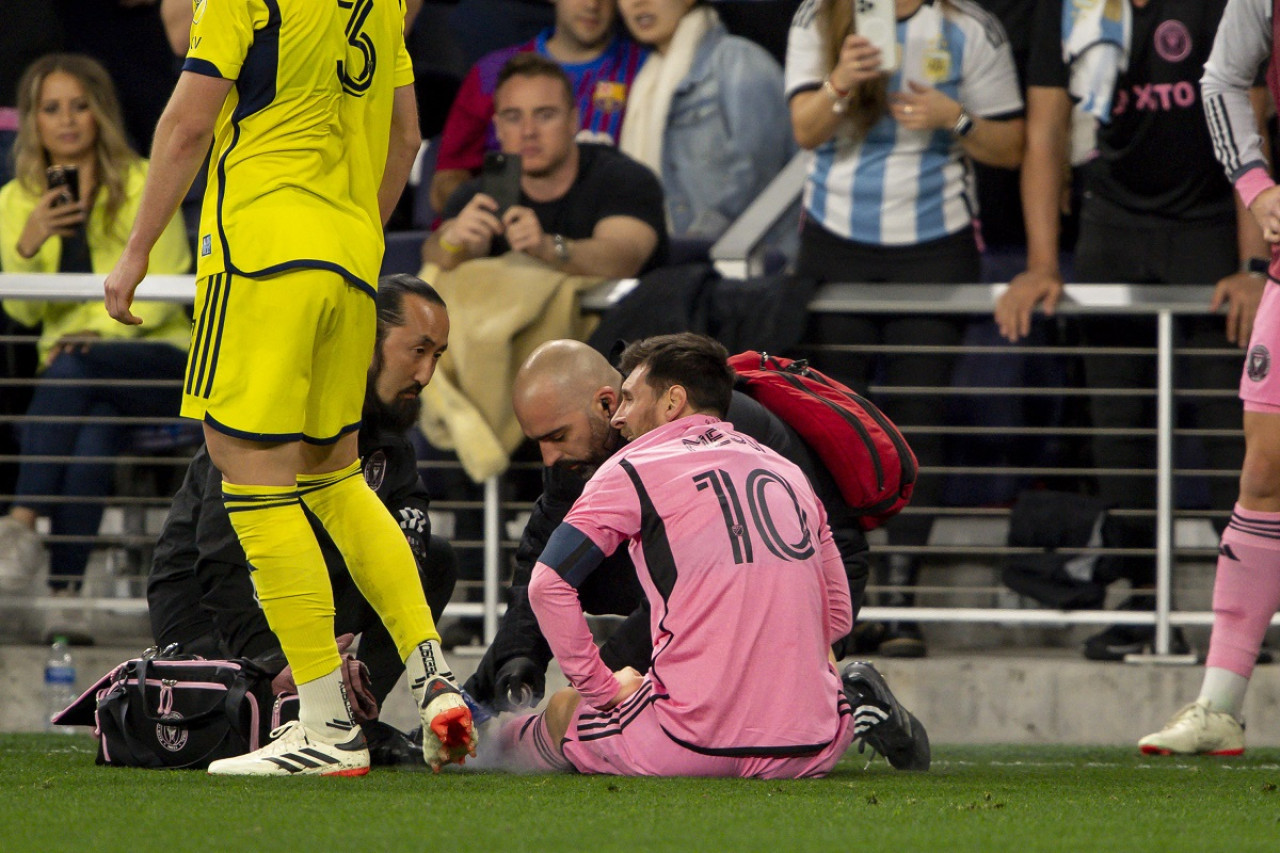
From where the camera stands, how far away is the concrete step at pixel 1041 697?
533cm

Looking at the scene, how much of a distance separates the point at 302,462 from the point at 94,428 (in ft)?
7.77

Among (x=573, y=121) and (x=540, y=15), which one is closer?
(x=573, y=121)

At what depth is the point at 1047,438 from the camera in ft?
19.2

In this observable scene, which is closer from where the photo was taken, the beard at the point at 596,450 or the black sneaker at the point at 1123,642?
the beard at the point at 596,450

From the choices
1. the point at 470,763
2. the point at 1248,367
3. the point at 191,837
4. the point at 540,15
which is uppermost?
the point at 540,15

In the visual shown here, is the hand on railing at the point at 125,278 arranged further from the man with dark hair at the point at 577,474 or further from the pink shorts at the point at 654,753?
the pink shorts at the point at 654,753

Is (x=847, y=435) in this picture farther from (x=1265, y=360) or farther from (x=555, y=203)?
(x=555, y=203)

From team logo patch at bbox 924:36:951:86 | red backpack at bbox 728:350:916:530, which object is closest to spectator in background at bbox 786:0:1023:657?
team logo patch at bbox 924:36:951:86

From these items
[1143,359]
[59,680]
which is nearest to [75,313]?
[59,680]

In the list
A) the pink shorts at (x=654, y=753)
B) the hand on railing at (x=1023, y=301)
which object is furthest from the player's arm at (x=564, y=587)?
the hand on railing at (x=1023, y=301)

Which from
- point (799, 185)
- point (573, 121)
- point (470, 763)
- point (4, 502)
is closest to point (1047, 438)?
point (799, 185)

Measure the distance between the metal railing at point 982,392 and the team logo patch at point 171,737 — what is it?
1.72m

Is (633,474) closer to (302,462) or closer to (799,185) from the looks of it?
(302,462)

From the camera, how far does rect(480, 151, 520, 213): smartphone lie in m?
5.73
